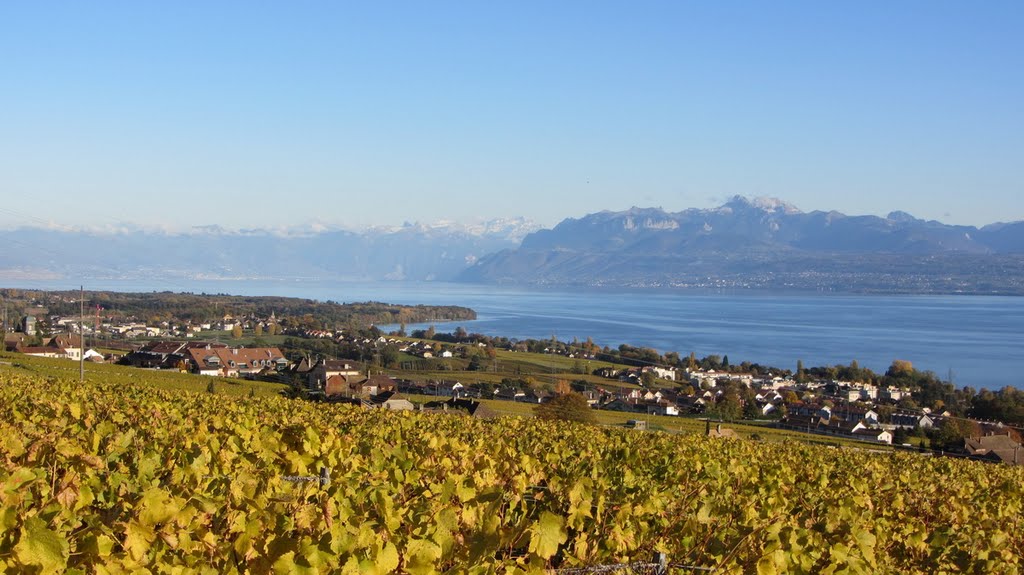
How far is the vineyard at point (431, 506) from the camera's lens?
3436 millimetres

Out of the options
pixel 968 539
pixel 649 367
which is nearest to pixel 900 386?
pixel 649 367

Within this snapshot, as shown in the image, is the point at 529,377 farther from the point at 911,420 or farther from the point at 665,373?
the point at 911,420

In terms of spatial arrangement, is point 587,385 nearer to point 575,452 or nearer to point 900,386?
point 900,386

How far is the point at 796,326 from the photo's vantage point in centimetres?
14738

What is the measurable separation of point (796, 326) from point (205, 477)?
14968 centimetres

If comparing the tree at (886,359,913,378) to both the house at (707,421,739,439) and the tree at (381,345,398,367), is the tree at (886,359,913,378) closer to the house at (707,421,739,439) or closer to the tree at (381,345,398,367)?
the tree at (381,345,398,367)

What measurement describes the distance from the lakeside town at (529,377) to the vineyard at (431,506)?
64.6 ft

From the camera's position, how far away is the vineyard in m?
3.44

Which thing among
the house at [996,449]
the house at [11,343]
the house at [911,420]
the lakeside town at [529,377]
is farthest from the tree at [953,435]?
the house at [11,343]

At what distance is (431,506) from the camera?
4750mm

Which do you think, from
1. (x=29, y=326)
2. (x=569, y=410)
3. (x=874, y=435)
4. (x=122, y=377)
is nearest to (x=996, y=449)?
(x=569, y=410)

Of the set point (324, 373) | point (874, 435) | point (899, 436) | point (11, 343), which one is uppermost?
point (11, 343)

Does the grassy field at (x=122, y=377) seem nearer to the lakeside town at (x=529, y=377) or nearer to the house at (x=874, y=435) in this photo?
the lakeside town at (x=529, y=377)

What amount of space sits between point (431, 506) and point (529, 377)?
200 ft
